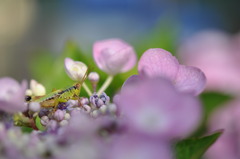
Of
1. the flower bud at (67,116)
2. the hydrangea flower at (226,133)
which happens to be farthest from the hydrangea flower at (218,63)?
the flower bud at (67,116)

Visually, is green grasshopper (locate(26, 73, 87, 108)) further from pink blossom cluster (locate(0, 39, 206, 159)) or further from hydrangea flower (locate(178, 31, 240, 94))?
hydrangea flower (locate(178, 31, 240, 94))

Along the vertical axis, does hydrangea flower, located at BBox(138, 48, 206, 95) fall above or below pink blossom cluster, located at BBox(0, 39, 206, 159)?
above

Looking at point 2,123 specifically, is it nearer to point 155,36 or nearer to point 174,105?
point 174,105

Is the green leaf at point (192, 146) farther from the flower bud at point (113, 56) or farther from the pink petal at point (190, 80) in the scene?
the flower bud at point (113, 56)

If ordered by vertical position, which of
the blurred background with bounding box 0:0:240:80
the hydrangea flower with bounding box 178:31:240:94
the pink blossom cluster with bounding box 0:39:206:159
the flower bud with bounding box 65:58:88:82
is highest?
the blurred background with bounding box 0:0:240:80

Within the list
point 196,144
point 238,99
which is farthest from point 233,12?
point 196,144

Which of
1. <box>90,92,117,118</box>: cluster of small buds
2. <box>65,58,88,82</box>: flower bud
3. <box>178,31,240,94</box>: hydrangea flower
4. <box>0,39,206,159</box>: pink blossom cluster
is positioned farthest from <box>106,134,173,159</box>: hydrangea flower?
<box>178,31,240,94</box>: hydrangea flower
